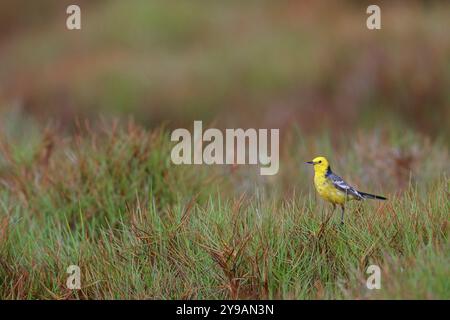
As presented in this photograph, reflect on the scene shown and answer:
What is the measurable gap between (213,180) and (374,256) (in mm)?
2306

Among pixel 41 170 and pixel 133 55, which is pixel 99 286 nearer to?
pixel 41 170

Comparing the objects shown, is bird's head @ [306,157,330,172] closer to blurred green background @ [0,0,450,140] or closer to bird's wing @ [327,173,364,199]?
bird's wing @ [327,173,364,199]

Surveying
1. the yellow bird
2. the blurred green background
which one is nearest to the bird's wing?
the yellow bird

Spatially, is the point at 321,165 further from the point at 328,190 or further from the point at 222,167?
the point at 222,167

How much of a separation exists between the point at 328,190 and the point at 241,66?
7909 millimetres

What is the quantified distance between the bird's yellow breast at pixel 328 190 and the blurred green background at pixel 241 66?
5454mm

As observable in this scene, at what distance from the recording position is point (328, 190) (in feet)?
16.3

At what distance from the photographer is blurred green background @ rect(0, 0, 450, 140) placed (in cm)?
1156

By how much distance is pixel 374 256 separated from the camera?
4.45 m

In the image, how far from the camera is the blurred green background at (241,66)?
455 inches

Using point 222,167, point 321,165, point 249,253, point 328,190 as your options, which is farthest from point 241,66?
point 249,253

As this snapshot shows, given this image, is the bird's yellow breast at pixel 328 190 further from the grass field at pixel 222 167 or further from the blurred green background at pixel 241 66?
the blurred green background at pixel 241 66

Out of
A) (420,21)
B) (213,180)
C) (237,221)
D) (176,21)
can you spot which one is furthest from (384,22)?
(237,221)

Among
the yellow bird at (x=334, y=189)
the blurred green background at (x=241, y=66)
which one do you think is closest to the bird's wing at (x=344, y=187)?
the yellow bird at (x=334, y=189)
